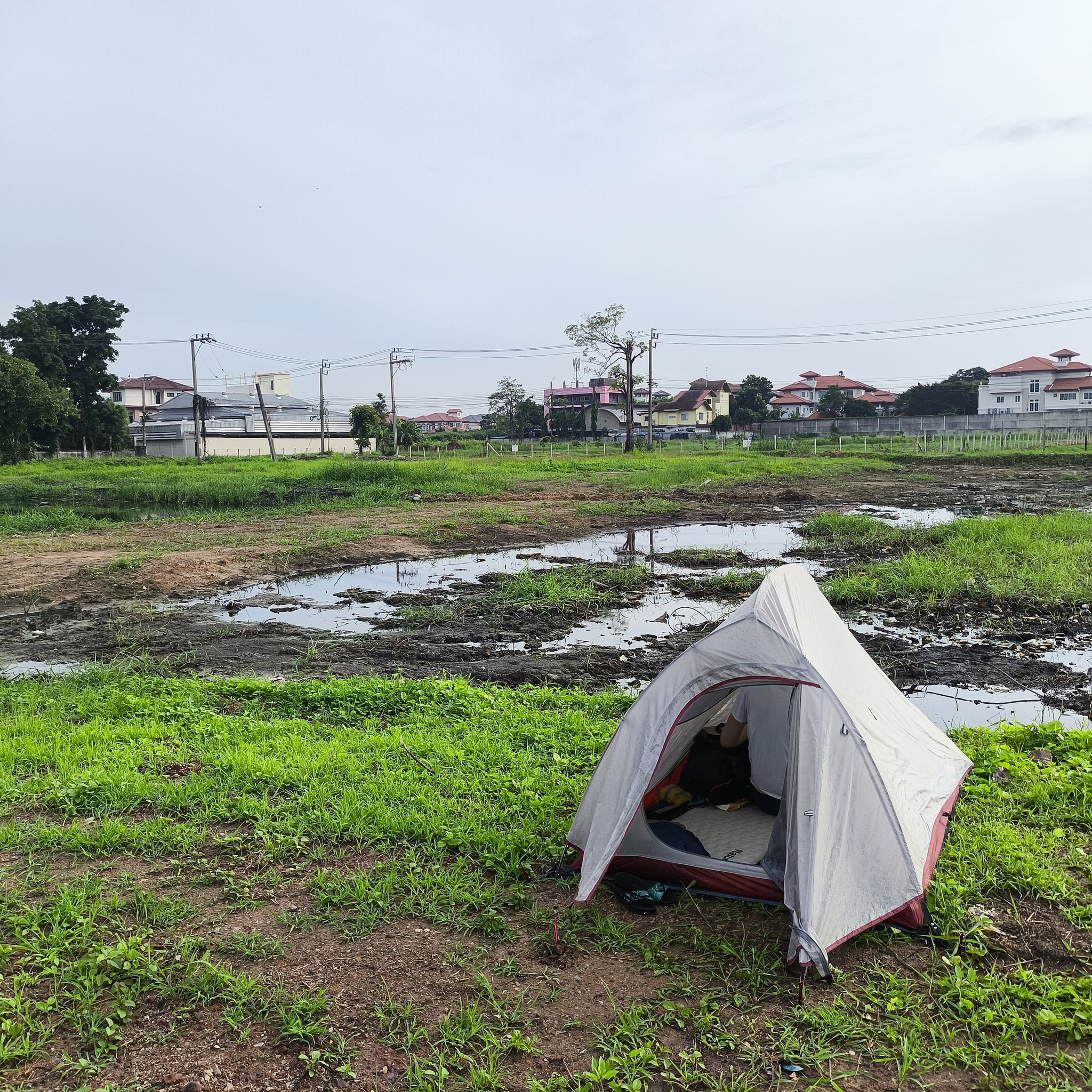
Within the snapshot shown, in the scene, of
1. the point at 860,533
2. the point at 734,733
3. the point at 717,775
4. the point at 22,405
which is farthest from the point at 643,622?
the point at 22,405

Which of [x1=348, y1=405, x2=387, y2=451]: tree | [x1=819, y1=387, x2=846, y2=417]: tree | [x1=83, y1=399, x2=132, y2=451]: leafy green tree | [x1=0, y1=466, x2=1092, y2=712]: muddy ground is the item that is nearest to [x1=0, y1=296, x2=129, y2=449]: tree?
[x1=83, y1=399, x2=132, y2=451]: leafy green tree

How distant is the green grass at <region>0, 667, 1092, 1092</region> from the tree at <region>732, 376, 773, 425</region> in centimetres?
6577

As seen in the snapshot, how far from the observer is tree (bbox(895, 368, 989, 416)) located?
66.7 metres

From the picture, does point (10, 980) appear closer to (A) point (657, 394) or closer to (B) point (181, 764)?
(B) point (181, 764)

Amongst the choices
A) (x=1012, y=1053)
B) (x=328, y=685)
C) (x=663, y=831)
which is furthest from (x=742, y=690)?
(x=328, y=685)

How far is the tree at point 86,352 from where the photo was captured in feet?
139

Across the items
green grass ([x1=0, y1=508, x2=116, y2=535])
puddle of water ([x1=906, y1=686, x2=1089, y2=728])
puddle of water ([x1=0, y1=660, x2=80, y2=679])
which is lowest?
puddle of water ([x1=906, y1=686, x2=1089, y2=728])

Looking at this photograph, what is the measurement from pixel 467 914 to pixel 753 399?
7110 centimetres

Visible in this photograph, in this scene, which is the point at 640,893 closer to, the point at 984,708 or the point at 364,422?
the point at 984,708

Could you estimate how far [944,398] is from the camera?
67.2 m

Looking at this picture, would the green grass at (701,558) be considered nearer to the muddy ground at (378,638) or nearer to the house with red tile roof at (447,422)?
the muddy ground at (378,638)

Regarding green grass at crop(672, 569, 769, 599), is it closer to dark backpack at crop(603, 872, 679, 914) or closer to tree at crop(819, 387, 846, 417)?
dark backpack at crop(603, 872, 679, 914)

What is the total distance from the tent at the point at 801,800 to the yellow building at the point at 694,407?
73.3 meters

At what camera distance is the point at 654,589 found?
12141 mm
